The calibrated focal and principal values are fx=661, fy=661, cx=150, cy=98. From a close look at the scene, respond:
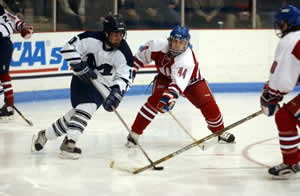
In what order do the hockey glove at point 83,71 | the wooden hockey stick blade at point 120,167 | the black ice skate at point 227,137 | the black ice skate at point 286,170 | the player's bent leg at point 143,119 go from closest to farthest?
1. the black ice skate at point 286,170
2. the wooden hockey stick blade at point 120,167
3. the hockey glove at point 83,71
4. the player's bent leg at point 143,119
5. the black ice skate at point 227,137

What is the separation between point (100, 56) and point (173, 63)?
551 millimetres

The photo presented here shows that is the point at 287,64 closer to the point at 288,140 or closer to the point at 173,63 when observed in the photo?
the point at 288,140

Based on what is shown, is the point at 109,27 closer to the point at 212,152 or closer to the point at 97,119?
the point at 212,152

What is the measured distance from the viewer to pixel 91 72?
13.9 feet

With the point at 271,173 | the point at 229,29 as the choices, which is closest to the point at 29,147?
the point at 271,173

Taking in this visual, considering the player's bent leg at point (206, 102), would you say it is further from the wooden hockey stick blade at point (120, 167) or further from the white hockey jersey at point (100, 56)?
the wooden hockey stick blade at point (120, 167)

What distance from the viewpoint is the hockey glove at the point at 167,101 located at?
4.31 m

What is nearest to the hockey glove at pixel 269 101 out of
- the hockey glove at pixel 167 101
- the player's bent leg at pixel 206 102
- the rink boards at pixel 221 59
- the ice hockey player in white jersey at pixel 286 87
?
the ice hockey player in white jersey at pixel 286 87

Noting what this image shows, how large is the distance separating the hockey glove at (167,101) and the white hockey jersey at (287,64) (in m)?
0.89

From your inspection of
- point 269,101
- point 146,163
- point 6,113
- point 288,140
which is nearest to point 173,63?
point 146,163

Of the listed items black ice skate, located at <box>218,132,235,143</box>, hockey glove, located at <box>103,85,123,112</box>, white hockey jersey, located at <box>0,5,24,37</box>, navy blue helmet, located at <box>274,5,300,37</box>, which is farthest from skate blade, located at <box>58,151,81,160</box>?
white hockey jersey, located at <box>0,5,24,37</box>

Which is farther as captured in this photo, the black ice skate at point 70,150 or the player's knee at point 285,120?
the black ice skate at point 70,150

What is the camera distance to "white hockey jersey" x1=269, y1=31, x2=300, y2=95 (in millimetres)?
3564

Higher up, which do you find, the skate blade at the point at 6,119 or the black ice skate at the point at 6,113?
the black ice skate at the point at 6,113
